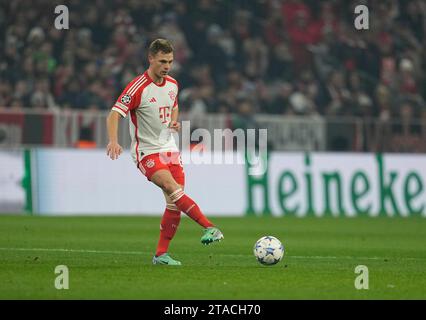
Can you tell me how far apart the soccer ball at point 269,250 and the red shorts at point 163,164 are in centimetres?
112

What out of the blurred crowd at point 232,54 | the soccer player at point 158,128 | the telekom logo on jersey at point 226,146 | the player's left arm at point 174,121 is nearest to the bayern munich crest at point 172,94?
the soccer player at point 158,128

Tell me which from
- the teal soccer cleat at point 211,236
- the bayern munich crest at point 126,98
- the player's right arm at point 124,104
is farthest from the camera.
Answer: the bayern munich crest at point 126,98

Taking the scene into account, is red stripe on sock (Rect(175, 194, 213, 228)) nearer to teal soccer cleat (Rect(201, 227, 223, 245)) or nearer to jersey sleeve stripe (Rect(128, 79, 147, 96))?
teal soccer cleat (Rect(201, 227, 223, 245))

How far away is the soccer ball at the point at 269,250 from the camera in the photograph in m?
11.0

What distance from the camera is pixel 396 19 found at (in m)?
27.4

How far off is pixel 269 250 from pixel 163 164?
146 cm

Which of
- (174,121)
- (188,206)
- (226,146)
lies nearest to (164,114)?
(174,121)

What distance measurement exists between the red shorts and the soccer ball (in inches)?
44.0

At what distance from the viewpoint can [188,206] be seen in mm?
11000

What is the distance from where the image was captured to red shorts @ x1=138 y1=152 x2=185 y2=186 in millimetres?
11344

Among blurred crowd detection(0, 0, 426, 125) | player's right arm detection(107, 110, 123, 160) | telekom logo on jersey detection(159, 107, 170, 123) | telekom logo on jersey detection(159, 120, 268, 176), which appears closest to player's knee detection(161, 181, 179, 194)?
player's right arm detection(107, 110, 123, 160)

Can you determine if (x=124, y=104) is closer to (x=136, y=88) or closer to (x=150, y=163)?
(x=136, y=88)

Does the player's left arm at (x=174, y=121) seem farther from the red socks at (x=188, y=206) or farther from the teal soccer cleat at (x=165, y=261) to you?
the teal soccer cleat at (x=165, y=261)

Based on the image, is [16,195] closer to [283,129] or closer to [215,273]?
[283,129]
